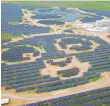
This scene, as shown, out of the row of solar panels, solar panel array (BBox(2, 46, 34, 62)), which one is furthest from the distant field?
the row of solar panels

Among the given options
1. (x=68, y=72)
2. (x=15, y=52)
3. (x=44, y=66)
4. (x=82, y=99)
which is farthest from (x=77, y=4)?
(x=82, y=99)

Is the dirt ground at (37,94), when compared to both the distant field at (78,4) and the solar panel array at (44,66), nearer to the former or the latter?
the solar panel array at (44,66)

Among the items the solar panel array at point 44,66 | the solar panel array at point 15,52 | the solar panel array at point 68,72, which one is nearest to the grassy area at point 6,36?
the solar panel array at point 44,66

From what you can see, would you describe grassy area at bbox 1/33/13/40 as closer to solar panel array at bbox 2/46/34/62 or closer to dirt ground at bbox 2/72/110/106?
solar panel array at bbox 2/46/34/62

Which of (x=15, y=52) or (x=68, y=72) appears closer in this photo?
(x=68, y=72)

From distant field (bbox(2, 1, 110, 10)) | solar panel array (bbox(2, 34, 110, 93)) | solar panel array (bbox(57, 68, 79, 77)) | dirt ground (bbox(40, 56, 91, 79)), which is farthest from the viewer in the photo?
distant field (bbox(2, 1, 110, 10))

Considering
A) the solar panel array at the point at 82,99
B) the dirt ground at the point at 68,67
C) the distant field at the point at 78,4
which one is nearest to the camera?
the solar panel array at the point at 82,99

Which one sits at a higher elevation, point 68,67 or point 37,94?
point 68,67

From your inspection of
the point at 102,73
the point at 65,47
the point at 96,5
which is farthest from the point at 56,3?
the point at 102,73

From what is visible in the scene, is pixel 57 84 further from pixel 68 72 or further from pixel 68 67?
pixel 68 67
